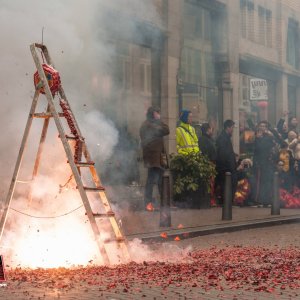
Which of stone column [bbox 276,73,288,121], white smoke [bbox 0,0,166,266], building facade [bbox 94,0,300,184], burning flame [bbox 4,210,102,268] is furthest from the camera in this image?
stone column [bbox 276,73,288,121]

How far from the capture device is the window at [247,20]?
1535 centimetres

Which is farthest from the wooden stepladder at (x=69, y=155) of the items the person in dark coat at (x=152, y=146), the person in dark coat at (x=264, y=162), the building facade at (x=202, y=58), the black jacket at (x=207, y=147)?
the person in dark coat at (x=264, y=162)

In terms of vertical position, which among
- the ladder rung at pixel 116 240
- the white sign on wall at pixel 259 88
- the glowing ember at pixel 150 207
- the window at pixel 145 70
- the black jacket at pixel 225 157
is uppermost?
the white sign on wall at pixel 259 88

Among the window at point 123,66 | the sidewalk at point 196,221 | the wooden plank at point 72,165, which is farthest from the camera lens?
the sidewalk at point 196,221

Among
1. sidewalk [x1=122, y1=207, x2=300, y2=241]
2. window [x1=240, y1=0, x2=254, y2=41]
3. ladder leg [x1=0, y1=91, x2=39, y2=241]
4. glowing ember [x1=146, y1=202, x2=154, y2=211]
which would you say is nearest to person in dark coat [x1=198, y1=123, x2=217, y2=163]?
sidewalk [x1=122, y1=207, x2=300, y2=241]

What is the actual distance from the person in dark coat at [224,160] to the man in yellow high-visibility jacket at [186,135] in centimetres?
101

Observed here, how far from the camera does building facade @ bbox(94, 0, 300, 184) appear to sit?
11875 millimetres

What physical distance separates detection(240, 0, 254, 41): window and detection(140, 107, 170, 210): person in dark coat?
2606 millimetres

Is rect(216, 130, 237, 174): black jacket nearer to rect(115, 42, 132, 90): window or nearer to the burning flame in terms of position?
rect(115, 42, 132, 90): window

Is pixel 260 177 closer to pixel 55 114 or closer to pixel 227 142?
pixel 227 142

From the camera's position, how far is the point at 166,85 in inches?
647

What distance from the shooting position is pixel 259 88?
19547 millimetres

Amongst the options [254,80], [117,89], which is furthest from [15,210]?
[254,80]

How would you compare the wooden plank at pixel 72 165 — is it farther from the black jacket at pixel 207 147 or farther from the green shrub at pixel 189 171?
the black jacket at pixel 207 147
